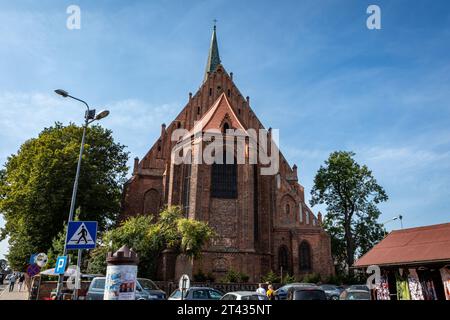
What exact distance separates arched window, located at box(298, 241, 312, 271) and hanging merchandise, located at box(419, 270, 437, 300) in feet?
67.7

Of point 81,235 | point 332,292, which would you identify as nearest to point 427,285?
point 81,235

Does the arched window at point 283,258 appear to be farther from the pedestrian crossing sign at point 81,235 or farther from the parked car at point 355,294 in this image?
the pedestrian crossing sign at point 81,235

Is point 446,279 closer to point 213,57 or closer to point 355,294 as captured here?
point 355,294

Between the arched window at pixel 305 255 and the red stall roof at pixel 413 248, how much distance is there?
19001 mm

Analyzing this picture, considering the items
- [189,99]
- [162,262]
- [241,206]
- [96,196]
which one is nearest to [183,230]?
[162,262]

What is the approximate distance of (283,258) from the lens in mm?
30031

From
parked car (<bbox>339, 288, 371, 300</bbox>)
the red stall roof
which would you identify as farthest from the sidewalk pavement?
the red stall roof

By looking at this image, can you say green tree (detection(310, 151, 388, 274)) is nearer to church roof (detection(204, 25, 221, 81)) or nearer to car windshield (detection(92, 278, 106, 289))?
church roof (detection(204, 25, 221, 81))

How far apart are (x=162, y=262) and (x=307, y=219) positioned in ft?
46.6

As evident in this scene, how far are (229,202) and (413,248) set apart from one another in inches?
673

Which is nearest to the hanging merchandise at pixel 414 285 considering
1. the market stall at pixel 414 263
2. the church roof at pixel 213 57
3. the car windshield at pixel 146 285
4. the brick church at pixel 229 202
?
the market stall at pixel 414 263

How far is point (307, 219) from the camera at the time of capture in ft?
Result: 103
